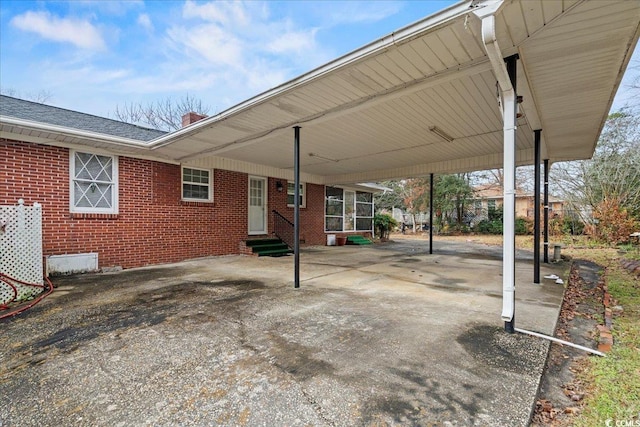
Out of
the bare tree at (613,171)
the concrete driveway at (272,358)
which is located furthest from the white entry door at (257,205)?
the bare tree at (613,171)

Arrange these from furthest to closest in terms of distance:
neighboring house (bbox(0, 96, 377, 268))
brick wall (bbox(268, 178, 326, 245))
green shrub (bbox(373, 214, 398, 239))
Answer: green shrub (bbox(373, 214, 398, 239)) < brick wall (bbox(268, 178, 326, 245)) < neighboring house (bbox(0, 96, 377, 268))

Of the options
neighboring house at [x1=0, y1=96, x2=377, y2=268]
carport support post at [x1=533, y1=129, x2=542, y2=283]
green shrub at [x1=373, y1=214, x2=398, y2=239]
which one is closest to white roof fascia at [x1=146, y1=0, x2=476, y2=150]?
neighboring house at [x1=0, y1=96, x2=377, y2=268]

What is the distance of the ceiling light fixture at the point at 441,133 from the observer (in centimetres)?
600

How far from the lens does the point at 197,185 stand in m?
8.53

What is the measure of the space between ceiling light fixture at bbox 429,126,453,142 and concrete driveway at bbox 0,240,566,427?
3.14 metres

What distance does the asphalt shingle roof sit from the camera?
20.1 feet

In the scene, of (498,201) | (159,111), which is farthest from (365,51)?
(498,201)

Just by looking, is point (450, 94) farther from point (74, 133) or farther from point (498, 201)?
point (498, 201)

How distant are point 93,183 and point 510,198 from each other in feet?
25.6

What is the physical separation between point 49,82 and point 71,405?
22943mm

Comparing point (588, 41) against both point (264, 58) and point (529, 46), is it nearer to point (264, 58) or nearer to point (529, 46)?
point (529, 46)

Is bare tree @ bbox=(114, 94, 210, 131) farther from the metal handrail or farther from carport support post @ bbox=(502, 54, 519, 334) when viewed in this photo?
carport support post @ bbox=(502, 54, 519, 334)

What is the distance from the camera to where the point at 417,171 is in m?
9.99

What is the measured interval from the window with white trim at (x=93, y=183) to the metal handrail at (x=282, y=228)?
15.9 feet
